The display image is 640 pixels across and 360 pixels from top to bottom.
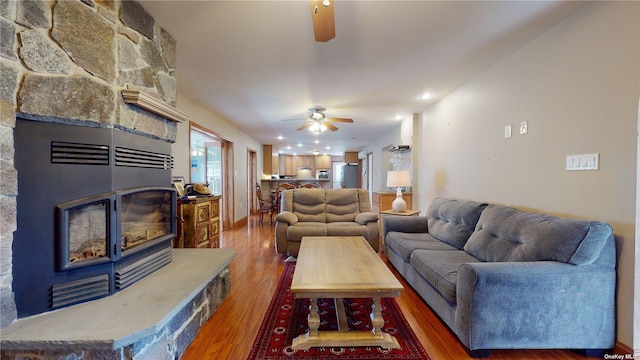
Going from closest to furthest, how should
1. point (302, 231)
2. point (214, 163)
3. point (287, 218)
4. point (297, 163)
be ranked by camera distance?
point (302, 231), point (287, 218), point (214, 163), point (297, 163)

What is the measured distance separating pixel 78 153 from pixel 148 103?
515 mm

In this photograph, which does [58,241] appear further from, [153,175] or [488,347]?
[488,347]

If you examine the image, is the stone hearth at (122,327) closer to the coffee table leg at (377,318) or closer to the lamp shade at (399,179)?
the coffee table leg at (377,318)

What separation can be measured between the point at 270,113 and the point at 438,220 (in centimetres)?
326

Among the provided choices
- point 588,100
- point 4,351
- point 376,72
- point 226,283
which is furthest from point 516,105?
point 4,351

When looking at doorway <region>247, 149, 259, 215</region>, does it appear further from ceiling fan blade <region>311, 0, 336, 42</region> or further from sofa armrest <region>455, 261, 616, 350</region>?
sofa armrest <region>455, 261, 616, 350</region>

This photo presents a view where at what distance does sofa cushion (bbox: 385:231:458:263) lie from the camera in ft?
8.45

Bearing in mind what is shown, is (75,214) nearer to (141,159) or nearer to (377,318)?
(141,159)

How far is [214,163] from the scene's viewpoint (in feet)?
23.0

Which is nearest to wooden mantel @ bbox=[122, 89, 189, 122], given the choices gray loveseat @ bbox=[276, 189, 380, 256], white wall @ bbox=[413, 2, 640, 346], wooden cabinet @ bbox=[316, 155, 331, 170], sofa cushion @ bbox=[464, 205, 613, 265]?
gray loveseat @ bbox=[276, 189, 380, 256]

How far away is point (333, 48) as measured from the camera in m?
2.34

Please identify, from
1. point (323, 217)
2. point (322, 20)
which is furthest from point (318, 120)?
point (322, 20)

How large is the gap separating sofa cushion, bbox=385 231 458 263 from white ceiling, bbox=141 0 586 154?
190 centimetres

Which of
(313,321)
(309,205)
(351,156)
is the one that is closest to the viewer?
(313,321)
